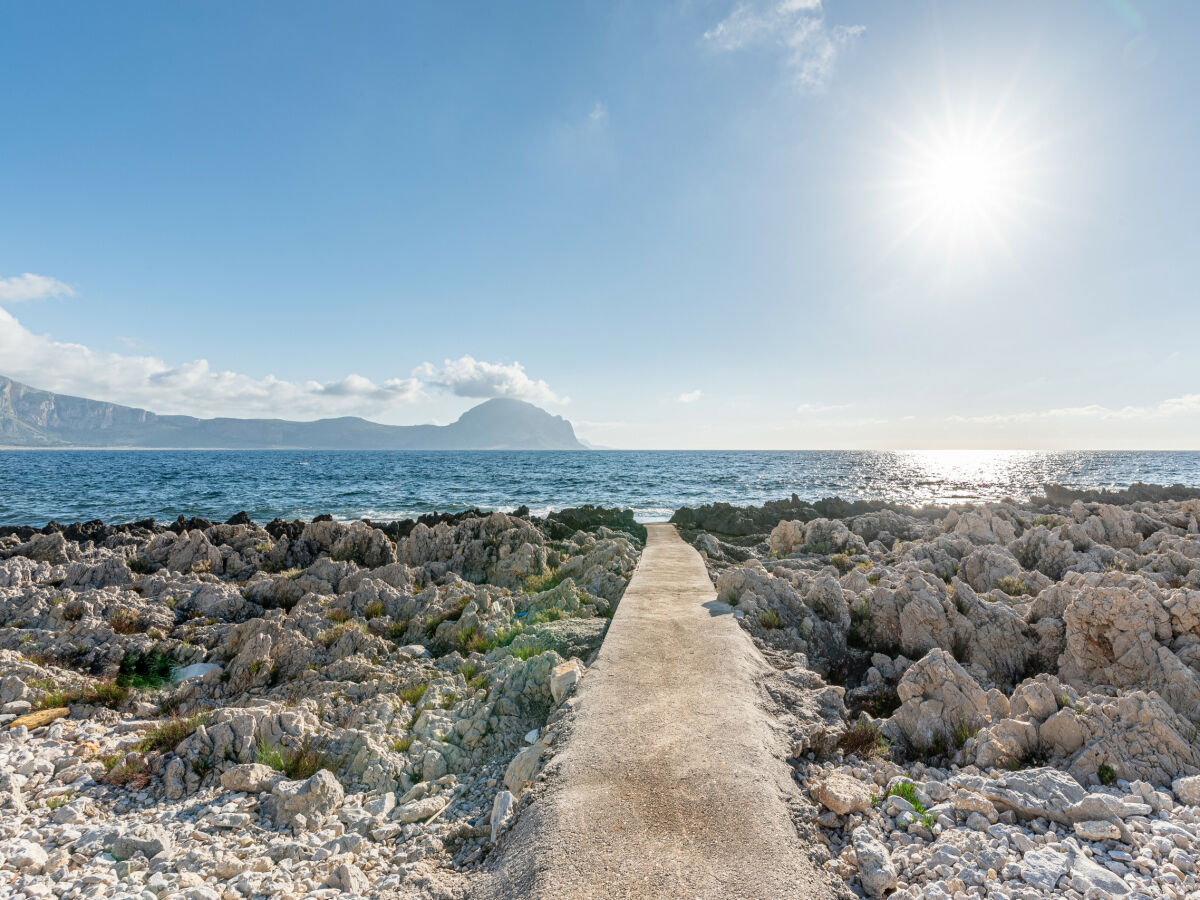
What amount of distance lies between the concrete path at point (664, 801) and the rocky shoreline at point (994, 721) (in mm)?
438

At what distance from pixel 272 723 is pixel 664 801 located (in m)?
4.72

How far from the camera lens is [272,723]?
6.24 metres

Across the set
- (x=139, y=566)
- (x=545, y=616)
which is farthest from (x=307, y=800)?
(x=139, y=566)

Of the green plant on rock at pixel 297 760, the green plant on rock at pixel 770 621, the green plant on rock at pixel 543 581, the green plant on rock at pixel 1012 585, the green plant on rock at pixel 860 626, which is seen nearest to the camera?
the green plant on rock at pixel 297 760

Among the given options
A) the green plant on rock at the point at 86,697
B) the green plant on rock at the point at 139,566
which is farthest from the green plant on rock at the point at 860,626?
the green plant on rock at the point at 139,566

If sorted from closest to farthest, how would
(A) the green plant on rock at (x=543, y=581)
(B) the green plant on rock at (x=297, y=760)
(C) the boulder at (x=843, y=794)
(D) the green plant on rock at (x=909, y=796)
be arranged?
1. (D) the green plant on rock at (x=909, y=796)
2. (C) the boulder at (x=843, y=794)
3. (B) the green plant on rock at (x=297, y=760)
4. (A) the green plant on rock at (x=543, y=581)

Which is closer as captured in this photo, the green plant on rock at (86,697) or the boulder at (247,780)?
the boulder at (247,780)

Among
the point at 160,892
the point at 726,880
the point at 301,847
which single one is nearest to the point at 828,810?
the point at 726,880

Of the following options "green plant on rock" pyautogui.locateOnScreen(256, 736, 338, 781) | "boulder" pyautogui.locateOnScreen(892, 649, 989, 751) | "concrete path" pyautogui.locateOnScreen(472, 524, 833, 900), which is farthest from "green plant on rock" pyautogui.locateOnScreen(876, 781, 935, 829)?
"green plant on rock" pyautogui.locateOnScreen(256, 736, 338, 781)

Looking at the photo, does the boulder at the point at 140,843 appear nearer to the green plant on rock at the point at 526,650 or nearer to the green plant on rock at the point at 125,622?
the green plant on rock at the point at 526,650

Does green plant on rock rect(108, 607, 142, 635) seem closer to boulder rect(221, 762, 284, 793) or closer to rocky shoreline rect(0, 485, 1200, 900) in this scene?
rocky shoreline rect(0, 485, 1200, 900)

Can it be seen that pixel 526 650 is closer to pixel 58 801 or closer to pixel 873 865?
pixel 58 801

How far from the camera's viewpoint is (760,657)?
7922mm

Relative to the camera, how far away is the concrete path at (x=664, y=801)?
12.2 feet
